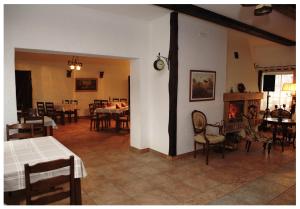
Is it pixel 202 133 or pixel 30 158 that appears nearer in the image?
pixel 30 158

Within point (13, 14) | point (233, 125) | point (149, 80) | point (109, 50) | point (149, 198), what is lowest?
point (149, 198)

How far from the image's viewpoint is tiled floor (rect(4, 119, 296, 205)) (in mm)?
2770

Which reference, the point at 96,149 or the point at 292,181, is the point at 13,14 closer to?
the point at 96,149

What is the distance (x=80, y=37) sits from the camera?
3713 millimetres

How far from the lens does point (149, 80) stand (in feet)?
15.1

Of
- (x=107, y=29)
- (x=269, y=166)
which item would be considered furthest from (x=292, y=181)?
(x=107, y=29)

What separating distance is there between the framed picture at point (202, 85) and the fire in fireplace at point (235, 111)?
912 mm

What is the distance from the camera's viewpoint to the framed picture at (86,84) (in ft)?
31.9

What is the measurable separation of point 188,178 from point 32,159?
222 centimetres

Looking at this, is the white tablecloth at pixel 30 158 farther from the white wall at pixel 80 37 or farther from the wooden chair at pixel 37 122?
the wooden chair at pixel 37 122

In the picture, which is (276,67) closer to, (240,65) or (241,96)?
(240,65)

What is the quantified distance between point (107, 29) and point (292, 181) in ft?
12.7

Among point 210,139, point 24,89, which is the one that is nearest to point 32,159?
point 210,139

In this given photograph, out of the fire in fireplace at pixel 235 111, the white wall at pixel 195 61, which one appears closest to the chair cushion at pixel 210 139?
the white wall at pixel 195 61
